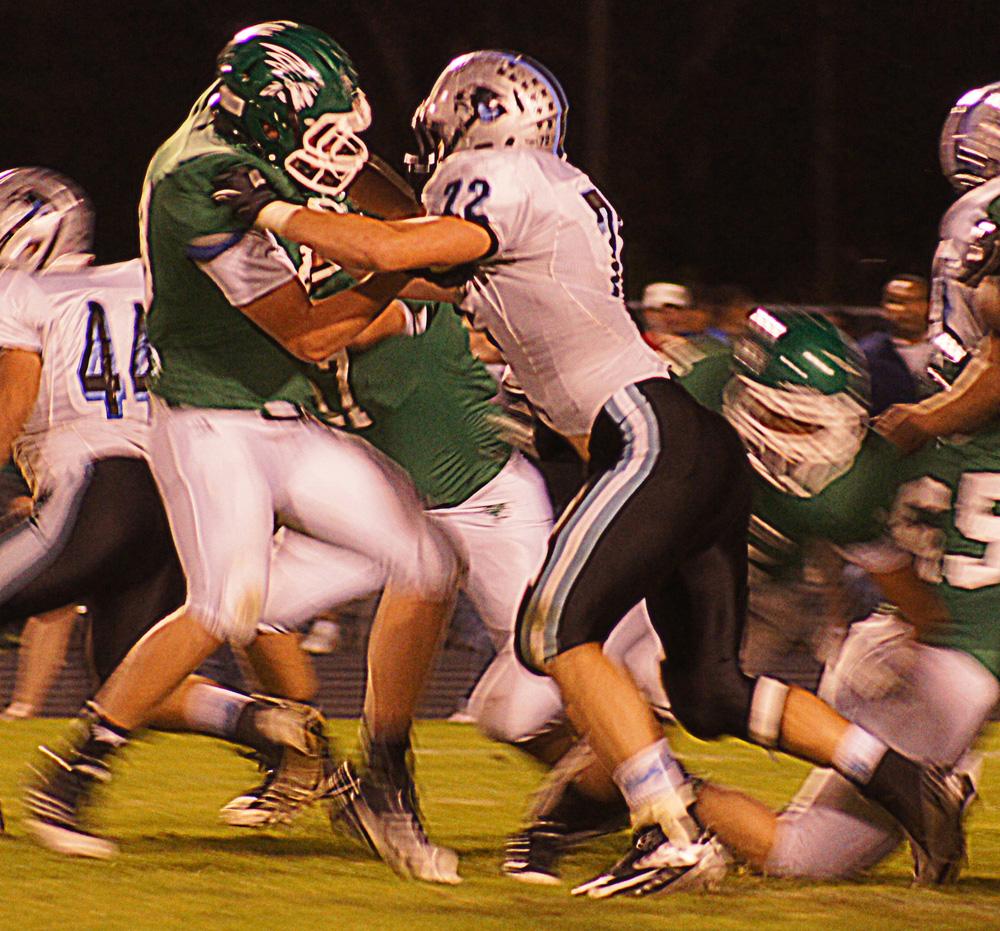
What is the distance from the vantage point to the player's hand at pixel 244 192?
4820 mm

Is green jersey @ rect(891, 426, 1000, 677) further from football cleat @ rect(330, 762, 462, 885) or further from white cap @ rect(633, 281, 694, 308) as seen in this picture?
white cap @ rect(633, 281, 694, 308)

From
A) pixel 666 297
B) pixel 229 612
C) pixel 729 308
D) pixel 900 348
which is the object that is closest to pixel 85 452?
pixel 229 612

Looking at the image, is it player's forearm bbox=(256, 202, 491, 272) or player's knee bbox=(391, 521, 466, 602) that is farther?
player's knee bbox=(391, 521, 466, 602)

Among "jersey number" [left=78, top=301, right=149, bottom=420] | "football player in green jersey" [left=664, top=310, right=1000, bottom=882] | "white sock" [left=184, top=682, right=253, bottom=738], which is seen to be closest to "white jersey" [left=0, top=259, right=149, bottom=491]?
"jersey number" [left=78, top=301, right=149, bottom=420]

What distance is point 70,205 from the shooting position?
6609 millimetres

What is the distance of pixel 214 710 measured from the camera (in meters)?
5.54

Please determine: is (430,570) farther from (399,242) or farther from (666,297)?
(666,297)

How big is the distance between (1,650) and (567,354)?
253 inches

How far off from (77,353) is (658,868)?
2.45 meters

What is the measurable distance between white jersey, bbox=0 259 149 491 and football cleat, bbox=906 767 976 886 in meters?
2.27

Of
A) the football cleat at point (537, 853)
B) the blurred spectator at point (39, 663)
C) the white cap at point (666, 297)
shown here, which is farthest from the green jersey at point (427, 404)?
the white cap at point (666, 297)

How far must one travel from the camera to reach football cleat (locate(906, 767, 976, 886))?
15.3 feet

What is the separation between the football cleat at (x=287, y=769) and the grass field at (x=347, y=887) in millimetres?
53

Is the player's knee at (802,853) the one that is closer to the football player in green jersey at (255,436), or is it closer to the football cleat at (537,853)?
the football cleat at (537,853)
